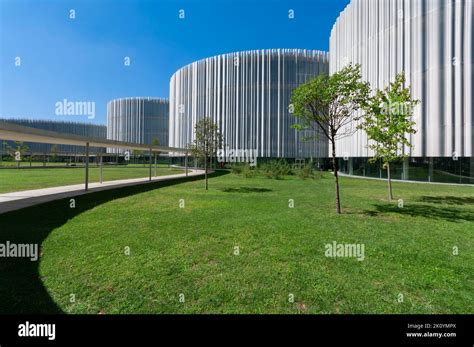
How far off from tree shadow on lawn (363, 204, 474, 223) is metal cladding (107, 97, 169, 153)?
8082 centimetres

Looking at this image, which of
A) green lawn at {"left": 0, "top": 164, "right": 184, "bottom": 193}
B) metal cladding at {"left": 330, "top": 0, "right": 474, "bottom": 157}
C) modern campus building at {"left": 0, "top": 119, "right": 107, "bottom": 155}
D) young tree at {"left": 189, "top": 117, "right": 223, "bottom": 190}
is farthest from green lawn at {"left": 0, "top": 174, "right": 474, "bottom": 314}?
modern campus building at {"left": 0, "top": 119, "right": 107, "bottom": 155}

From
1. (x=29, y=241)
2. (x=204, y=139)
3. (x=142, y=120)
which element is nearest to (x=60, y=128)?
(x=142, y=120)

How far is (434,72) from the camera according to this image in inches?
888

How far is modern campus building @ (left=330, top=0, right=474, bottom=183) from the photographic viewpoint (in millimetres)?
21266

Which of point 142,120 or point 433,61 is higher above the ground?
point 142,120

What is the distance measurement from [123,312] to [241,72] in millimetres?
51974

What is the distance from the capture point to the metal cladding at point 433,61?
2127 cm

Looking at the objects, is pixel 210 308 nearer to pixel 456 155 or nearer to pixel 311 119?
pixel 311 119

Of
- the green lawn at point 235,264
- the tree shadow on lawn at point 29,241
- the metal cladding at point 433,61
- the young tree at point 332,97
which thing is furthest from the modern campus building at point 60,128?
the young tree at point 332,97

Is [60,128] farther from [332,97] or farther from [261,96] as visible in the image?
[332,97]

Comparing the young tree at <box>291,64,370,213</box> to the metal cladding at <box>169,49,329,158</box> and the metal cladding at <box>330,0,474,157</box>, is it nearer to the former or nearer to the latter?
the metal cladding at <box>330,0,474,157</box>

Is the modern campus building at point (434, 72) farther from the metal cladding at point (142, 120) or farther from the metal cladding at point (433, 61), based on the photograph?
the metal cladding at point (142, 120)

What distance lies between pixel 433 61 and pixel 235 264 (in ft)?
92.2
